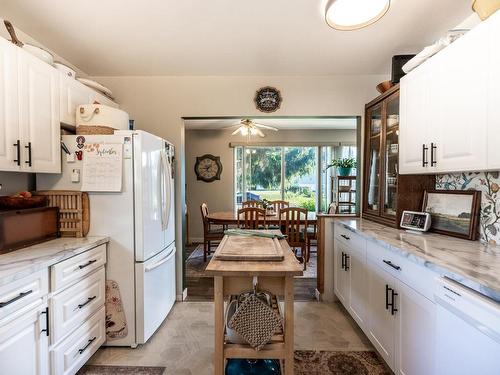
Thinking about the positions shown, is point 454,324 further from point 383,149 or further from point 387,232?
point 383,149

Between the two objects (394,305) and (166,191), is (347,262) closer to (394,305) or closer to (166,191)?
(394,305)

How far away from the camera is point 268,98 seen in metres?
2.83

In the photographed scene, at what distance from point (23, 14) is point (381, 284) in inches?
119

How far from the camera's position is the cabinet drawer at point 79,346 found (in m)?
1.55

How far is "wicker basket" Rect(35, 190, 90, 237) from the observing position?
196 cm

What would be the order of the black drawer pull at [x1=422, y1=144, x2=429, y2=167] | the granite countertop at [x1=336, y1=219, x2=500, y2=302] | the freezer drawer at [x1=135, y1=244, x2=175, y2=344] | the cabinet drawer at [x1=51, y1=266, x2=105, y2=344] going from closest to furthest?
1. the granite countertop at [x1=336, y1=219, x2=500, y2=302]
2. the cabinet drawer at [x1=51, y1=266, x2=105, y2=344]
3. the black drawer pull at [x1=422, y1=144, x2=429, y2=167]
4. the freezer drawer at [x1=135, y1=244, x2=175, y2=344]

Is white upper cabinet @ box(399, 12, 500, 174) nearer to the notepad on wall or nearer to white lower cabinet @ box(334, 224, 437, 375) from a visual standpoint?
white lower cabinet @ box(334, 224, 437, 375)

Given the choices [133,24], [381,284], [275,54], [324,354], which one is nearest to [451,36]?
[275,54]

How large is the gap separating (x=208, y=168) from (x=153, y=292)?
3.69 metres

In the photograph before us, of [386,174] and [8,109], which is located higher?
[8,109]

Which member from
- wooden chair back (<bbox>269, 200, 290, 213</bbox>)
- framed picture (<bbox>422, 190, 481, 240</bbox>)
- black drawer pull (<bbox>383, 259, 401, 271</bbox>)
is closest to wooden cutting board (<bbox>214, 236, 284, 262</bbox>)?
black drawer pull (<bbox>383, 259, 401, 271</bbox>)

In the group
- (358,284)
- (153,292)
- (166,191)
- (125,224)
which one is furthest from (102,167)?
(358,284)

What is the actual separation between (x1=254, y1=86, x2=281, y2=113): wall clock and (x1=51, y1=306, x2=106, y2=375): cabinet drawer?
7.64ft

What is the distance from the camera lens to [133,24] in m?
1.93
